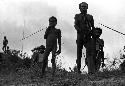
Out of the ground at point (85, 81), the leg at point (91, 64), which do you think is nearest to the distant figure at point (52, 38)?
the ground at point (85, 81)

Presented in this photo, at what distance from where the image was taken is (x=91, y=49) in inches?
488

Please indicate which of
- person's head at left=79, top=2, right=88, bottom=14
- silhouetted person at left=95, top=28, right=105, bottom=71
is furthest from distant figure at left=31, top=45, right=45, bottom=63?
person's head at left=79, top=2, right=88, bottom=14

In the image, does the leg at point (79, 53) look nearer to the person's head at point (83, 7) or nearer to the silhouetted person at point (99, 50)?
the person's head at point (83, 7)

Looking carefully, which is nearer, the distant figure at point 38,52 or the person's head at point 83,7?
the person's head at point 83,7

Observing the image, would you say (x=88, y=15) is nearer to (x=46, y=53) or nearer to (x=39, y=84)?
(x=46, y=53)

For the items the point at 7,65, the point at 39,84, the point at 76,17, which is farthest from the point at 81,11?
the point at 7,65

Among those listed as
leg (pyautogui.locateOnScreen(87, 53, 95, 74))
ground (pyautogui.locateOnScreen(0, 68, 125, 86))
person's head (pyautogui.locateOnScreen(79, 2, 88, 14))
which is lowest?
ground (pyautogui.locateOnScreen(0, 68, 125, 86))

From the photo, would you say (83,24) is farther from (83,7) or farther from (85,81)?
(85,81)

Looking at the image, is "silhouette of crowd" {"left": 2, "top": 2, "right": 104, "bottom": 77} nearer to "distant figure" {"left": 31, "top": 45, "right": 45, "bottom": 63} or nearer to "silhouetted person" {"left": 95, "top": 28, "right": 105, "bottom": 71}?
"silhouetted person" {"left": 95, "top": 28, "right": 105, "bottom": 71}

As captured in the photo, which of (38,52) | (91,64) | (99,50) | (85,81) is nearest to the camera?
(85,81)

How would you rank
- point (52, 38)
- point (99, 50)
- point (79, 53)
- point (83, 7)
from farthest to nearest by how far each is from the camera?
point (99, 50) < point (52, 38) < point (79, 53) < point (83, 7)

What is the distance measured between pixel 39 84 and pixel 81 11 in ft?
9.43

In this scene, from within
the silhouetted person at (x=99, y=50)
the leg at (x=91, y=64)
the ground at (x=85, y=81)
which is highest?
the silhouetted person at (x=99, y=50)

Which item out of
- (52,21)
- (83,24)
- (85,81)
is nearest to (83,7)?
(83,24)
